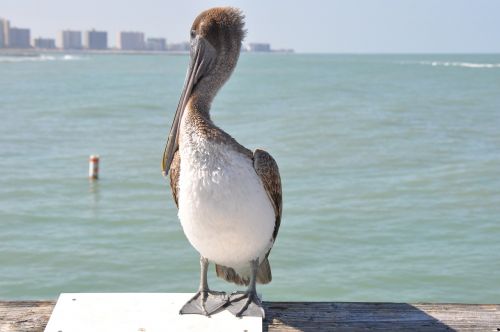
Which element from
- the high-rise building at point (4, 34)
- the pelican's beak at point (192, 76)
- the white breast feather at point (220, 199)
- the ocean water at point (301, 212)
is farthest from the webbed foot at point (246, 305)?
the high-rise building at point (4, 34)

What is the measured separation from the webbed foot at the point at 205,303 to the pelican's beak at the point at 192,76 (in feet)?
1.58

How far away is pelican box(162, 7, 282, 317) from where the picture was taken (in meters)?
2.80

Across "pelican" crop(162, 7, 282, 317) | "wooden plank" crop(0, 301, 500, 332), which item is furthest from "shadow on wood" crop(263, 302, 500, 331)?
"pelican" crop(162, 7, 282, 317)

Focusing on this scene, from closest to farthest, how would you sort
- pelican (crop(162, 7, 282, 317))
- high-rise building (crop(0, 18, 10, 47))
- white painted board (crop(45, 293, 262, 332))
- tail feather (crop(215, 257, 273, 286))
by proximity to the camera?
1. white painted board (crop(45, 293, 262, 332))
2. pelican (crop(162, 7, 282, 317))
3. tail feather (crop(215, 257, 273, 286))
4. high-rise building (crop(0, 18, 10, 47))

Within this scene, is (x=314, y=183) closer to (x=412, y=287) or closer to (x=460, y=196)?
(x=460, y=196)

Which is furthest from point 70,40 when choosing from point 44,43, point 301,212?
point 301,212

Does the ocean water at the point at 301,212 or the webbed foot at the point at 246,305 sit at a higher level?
the webbed foot at the point at 246,305

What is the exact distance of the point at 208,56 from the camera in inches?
118

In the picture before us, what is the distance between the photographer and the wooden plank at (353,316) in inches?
112

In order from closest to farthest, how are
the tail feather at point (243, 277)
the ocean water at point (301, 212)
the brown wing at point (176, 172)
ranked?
1. the brown wing at point (176, 172)
2. the tail feather at point (243, 277)
3. the ocean water at point (301, 212)

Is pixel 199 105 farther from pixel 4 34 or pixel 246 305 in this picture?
pixel 4 34

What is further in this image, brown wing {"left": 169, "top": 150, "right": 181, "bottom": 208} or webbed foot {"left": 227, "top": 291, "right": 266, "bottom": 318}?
brown wing {"left": 169, "top": 150, "right": 181, "bottom": 208}

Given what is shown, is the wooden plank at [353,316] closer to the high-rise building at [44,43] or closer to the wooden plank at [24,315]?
the wooden plank at [24,315]

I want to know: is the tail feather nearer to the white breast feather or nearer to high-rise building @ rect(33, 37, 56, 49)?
the white breast feather
